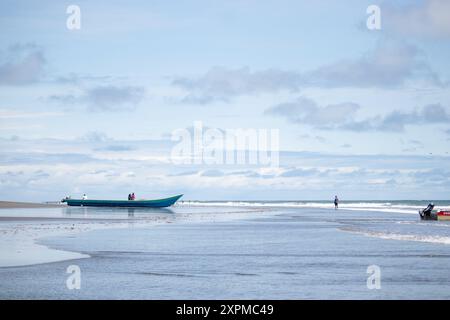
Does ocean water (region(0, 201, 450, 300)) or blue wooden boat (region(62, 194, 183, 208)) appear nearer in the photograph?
ocean water (region(0, 201, 450, 300))

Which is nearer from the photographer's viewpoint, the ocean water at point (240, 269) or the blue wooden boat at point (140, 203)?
the ocean water at point (240, 269)

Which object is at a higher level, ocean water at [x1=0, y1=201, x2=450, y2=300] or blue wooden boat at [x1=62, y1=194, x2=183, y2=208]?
blue wooden boat at [x1=62, y1=194, x2=183, y2=208]

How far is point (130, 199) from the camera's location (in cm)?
Result: 11181

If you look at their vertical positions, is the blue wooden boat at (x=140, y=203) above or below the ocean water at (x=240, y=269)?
above

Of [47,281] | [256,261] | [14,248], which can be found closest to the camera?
[47,281]

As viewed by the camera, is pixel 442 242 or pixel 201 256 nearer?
pixel 201 256

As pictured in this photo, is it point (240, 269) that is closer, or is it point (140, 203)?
point (240, 269)

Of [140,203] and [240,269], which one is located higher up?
[140,203]
